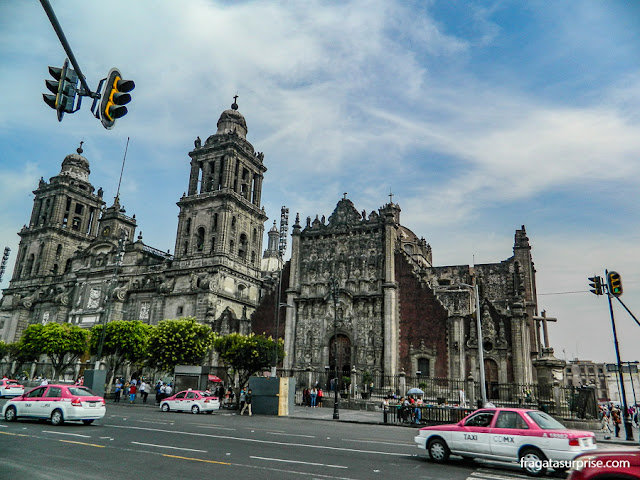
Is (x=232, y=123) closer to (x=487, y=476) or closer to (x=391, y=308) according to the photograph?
(x=391, y=308)

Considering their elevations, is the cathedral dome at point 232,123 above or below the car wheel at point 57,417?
above

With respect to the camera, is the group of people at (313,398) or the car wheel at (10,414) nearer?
the car wheel at (10,414)

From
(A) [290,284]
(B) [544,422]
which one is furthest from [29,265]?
(B) [544,422]

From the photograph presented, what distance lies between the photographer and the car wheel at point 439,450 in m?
11.7

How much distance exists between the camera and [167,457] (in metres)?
11.1

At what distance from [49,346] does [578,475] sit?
4757 cm

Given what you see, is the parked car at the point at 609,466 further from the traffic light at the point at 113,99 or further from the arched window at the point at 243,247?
the arched window at the point at 243,247

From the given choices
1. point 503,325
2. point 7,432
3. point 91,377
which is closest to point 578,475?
point 7,432

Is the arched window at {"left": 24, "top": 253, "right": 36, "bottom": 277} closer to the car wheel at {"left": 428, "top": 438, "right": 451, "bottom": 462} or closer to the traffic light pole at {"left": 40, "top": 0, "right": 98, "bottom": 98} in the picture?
the traffic light pole at {"left": 40, "top": 0, "right": 98, "bottom": 98}

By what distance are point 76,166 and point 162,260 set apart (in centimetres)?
2789

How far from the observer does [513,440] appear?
1073cm

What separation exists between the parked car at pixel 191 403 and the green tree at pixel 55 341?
68.8 feet

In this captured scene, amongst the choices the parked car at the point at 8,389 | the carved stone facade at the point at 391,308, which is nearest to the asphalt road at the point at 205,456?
the parked car at the point at 8,389

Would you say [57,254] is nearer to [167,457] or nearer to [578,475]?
[167,457]
